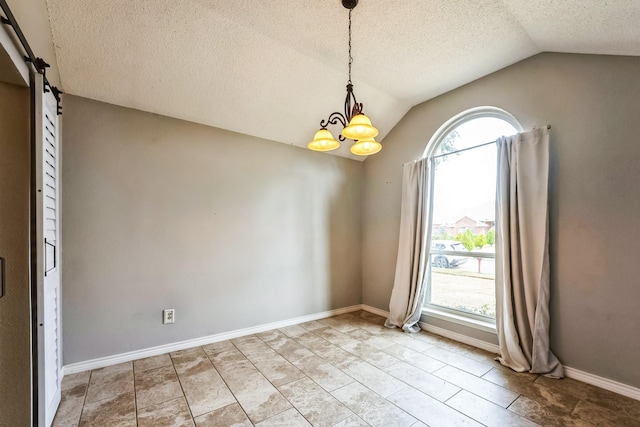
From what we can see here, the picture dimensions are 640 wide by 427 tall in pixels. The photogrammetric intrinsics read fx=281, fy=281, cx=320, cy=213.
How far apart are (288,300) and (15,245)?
261 centimetres

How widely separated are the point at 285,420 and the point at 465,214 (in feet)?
8.66

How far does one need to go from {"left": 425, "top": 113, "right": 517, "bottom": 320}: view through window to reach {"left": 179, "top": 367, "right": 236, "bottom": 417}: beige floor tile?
8.12 ft

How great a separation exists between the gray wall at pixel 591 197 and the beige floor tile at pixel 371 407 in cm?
157

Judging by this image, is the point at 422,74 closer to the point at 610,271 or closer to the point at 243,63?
the point at 243,63

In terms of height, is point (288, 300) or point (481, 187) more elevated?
point (481, 187)

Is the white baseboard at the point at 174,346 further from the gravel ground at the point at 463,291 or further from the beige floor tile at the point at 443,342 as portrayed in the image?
the gravel ground at the point at 463,291

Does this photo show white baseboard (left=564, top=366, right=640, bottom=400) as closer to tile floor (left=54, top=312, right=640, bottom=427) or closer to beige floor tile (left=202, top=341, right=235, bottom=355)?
tile floor (left=54, top=312, right=640, bottom=427)

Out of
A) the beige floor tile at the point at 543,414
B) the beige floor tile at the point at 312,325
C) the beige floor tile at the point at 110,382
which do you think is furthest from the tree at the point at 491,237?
the beige floor tile at the point at 110,382

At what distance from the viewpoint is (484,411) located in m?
1.87

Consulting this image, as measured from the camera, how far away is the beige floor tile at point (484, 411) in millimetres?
1761

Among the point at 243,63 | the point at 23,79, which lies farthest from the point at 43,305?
the point at 243,63

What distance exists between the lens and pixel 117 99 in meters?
2.53

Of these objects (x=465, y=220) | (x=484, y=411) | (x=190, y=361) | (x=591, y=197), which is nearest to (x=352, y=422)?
(x=484, y=411)

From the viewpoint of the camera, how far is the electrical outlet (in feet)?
8.96
